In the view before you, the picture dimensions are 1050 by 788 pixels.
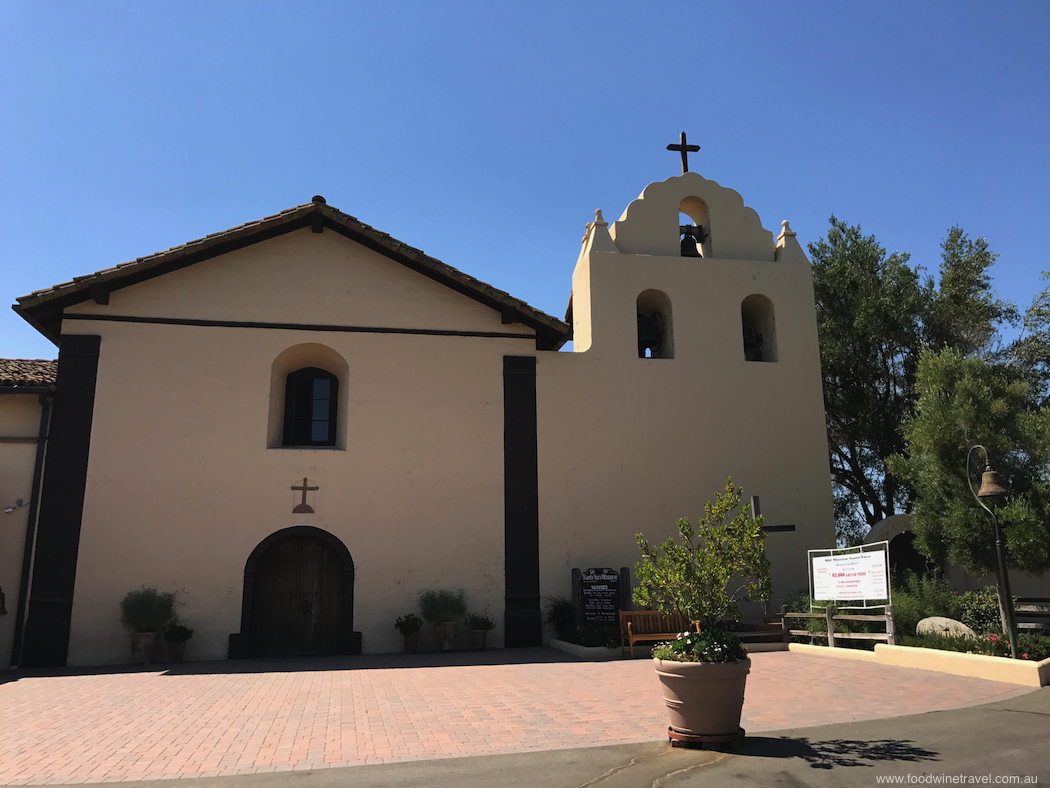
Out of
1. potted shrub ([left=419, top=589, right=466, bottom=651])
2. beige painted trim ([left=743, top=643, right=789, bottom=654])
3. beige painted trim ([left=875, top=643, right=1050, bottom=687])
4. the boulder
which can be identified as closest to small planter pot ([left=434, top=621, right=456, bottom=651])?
potted shrub ([left=419, top=589, right=466, bottom=651])

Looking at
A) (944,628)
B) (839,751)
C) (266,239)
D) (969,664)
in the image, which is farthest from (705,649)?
(266,239)

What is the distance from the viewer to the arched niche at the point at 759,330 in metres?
17.4

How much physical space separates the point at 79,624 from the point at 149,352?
16.2 feet

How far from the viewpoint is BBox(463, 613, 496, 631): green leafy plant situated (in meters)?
14.0

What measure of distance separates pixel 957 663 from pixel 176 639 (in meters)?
12.1

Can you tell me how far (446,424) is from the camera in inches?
590

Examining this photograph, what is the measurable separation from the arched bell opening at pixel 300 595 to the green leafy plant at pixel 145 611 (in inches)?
Result: 50.5

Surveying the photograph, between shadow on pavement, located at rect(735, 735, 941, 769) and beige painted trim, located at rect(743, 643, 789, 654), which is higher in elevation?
shadow on pavement, located at rect(735, 735, 941, 769)

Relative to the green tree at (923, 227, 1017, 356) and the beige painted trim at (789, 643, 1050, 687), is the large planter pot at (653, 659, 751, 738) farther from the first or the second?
the green tree at (923, 227, 1017, 356)

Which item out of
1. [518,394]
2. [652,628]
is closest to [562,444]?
[518,394]

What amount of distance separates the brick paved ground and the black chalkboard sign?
2.17 meters

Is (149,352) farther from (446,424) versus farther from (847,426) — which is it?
(847,426)

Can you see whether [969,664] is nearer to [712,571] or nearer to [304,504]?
[712,571]

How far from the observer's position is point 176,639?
42.2ft
